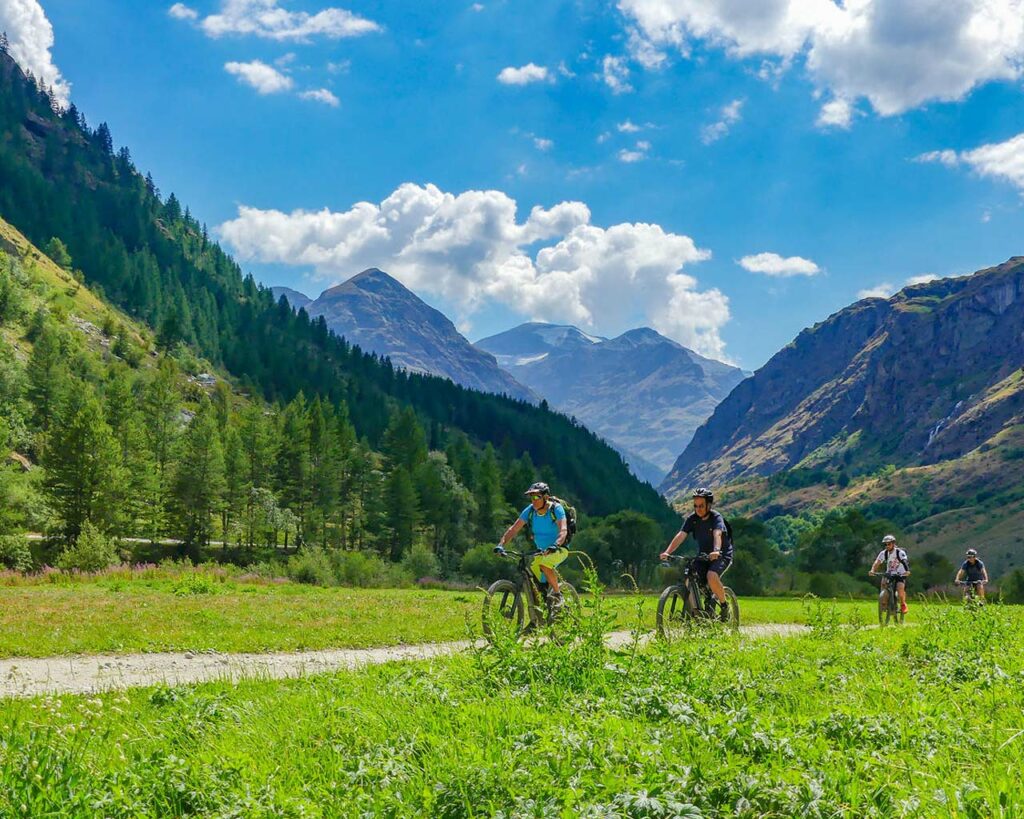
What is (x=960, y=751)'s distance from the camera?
17.0 feet

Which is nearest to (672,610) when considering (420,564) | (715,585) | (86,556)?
(715,585)

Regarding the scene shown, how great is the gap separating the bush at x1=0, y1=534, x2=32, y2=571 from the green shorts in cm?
5565

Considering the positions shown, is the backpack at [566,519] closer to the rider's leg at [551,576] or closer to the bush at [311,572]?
the rider's leg at [551,576]

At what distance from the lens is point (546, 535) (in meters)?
12.9

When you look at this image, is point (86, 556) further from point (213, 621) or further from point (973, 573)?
point (973, 573)

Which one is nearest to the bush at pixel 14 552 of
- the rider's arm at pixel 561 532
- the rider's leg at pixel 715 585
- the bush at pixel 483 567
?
the bush at pixel 483 567

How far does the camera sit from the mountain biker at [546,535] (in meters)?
12.6

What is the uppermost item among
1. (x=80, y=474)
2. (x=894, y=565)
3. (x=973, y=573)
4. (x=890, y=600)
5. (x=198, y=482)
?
(x=80, y=474)

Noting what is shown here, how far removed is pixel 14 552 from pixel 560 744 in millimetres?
64017

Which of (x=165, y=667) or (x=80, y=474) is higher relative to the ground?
(x=80, y=474)

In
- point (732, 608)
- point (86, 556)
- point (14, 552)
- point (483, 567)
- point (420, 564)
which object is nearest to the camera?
point (732, 608)

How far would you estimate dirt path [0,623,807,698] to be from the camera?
35.1 feet

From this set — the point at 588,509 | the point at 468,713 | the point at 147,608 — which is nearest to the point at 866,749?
the point at 468,713

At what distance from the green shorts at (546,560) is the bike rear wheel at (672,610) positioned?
80.6 inches
